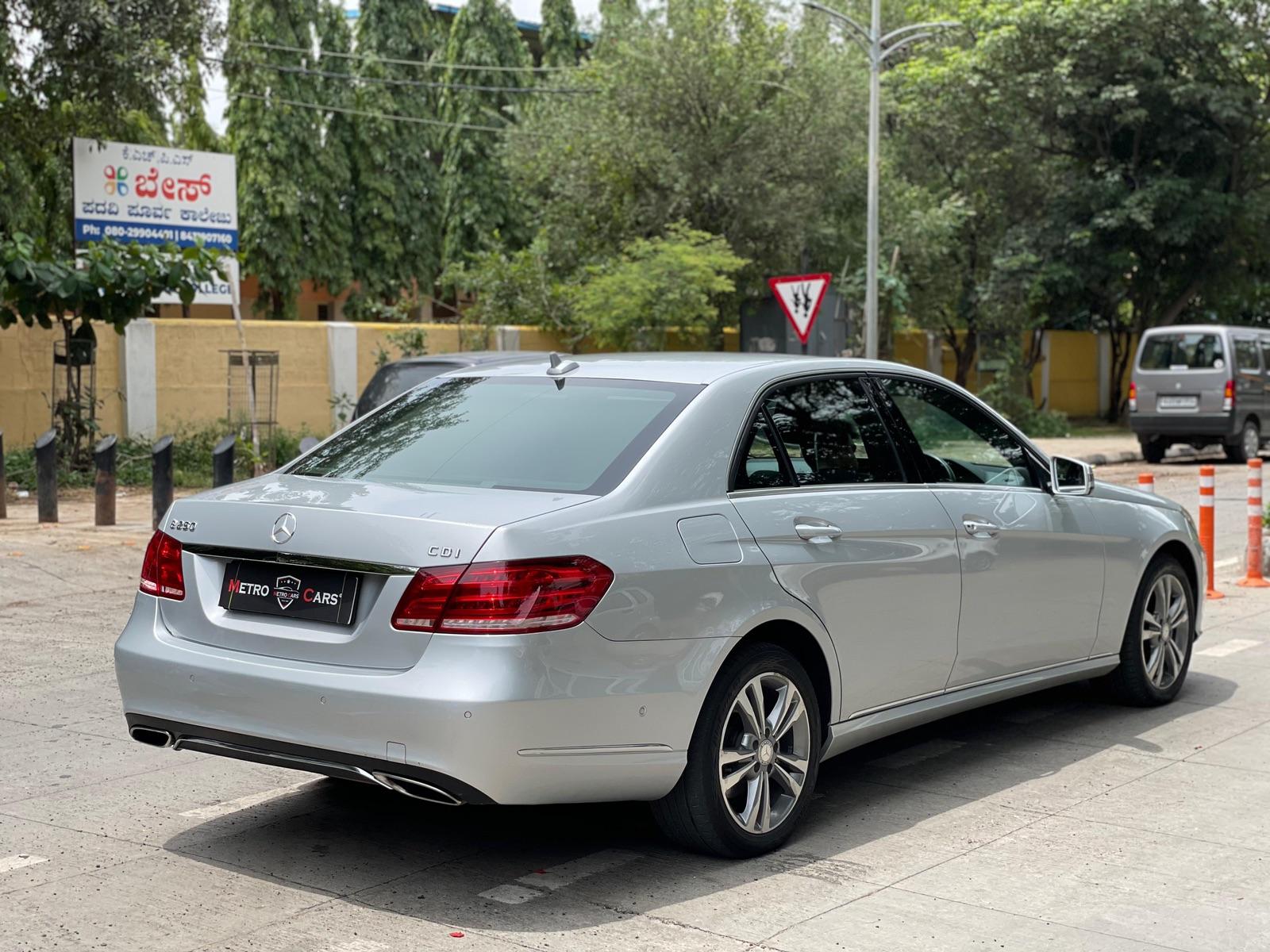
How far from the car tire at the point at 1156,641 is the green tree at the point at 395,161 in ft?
135

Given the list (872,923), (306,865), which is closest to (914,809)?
(872,923)

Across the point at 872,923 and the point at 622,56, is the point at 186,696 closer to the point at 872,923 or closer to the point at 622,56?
the point at 872,923

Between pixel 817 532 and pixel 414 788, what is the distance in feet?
5.34

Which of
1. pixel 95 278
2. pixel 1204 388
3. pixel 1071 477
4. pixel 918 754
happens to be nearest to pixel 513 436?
pixel 918 754

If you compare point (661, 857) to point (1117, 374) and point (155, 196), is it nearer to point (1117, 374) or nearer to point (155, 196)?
point (155, 196)

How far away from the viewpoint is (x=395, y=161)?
47.9 m

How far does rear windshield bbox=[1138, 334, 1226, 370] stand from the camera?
2548cm

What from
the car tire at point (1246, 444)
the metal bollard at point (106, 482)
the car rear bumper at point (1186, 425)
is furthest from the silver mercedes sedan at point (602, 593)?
the car tire at point (1246, 444)

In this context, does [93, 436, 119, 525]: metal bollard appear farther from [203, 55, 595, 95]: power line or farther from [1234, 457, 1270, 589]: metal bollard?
[203, 55, 595, 95]: power line

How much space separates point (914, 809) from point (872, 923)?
50.4 inches

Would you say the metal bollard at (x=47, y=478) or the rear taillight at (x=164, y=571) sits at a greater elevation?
the rear taillight at (x=164, y=571)

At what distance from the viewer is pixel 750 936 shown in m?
4.38

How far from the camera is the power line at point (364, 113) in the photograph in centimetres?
4303

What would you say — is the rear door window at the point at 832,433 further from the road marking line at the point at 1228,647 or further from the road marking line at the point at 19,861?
the road marking line at the point at 1228,647
